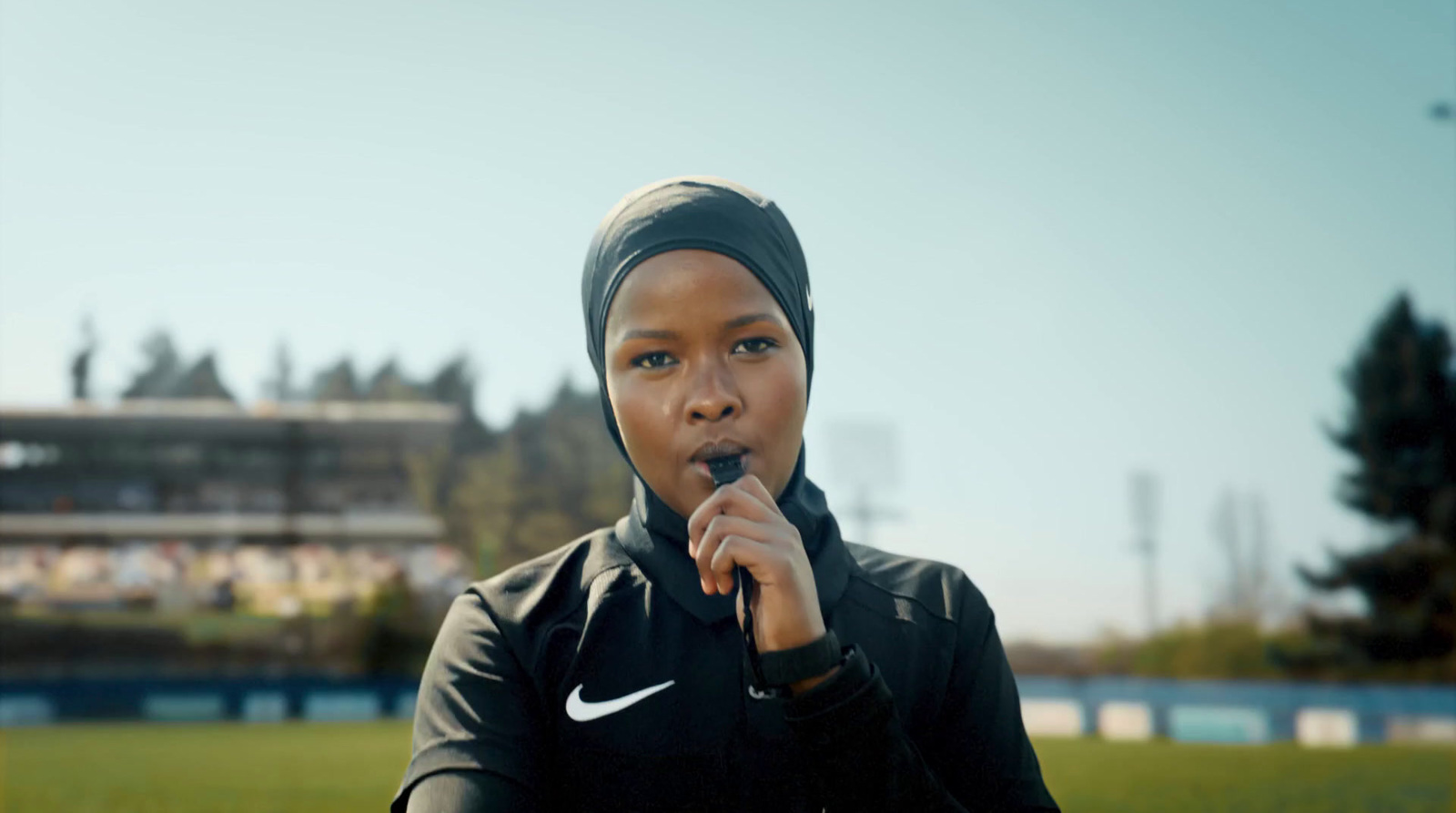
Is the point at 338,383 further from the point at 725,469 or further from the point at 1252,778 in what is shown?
the point at 725,469

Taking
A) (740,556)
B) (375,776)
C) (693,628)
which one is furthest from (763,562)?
(375,776)

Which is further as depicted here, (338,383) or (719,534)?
(338,383)

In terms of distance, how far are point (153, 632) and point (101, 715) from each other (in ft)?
50.8

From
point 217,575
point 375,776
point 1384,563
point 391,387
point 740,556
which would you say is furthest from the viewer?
point 391,387

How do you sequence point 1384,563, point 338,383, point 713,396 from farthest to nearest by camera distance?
point 338,383 → point 1384,563 → point 713,396

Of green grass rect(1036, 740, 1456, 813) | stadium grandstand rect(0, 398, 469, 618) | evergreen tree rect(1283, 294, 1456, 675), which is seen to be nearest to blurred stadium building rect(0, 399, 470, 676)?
stadium grandstand rect(0, 398, 469, 618)

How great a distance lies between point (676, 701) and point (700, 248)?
23.9 inches

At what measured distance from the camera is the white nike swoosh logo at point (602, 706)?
163 centimetres

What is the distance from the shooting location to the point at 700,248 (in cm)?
163

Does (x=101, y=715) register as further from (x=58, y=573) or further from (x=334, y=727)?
(x=58, y=573)

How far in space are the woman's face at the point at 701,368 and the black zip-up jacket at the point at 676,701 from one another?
174mm

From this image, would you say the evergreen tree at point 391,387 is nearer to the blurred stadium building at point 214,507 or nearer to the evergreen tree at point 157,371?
the evergreen tree at point 157,371

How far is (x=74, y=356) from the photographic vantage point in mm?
73375

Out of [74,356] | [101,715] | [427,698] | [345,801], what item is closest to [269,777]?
[345,801]
